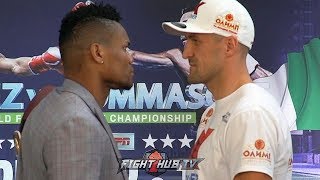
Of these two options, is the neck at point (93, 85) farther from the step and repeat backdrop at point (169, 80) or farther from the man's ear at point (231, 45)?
the step and repeat backdrop at point (169, 80)

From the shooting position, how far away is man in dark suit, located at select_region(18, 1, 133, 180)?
4.25 feet

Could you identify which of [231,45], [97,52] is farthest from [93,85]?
[231,45]

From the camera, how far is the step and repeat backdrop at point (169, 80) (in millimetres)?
3334

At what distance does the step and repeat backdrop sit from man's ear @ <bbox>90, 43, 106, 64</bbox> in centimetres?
182

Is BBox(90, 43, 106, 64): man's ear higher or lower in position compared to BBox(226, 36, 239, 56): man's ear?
lower

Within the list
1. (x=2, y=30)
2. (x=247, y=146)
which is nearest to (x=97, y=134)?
(x=247, y=146)

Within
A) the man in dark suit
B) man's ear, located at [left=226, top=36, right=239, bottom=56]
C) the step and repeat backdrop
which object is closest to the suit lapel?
the man in dark suit

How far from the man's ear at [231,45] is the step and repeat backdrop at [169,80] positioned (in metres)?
1.77

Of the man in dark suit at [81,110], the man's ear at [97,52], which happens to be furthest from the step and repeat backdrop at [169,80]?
the man's ear at [97,52]

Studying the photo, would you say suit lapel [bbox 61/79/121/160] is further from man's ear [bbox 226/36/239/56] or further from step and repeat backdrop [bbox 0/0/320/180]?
step and repeat backdrop [bbox 0/0/320/180]

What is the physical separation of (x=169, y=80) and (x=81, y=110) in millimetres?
2026

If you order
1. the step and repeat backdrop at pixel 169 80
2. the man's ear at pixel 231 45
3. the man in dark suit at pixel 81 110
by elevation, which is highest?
the step and repeat backdrop at pixel 169 80

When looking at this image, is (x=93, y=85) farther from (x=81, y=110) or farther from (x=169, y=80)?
(x=169, y=80)

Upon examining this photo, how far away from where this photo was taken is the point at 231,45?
5.18 ft
